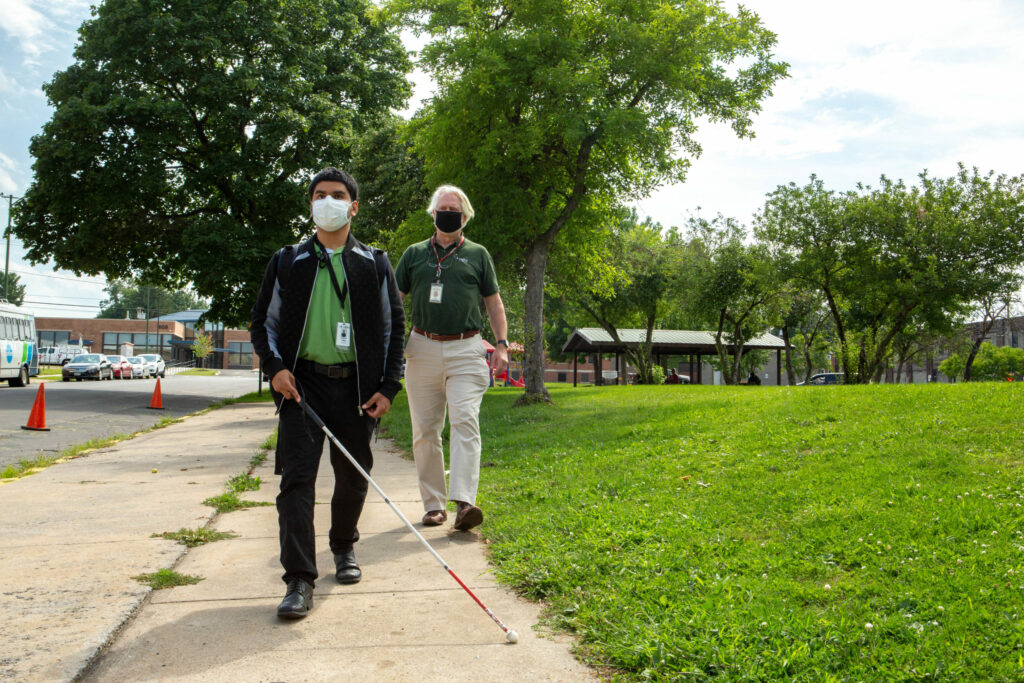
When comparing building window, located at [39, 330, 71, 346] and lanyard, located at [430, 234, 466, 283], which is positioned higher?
building window, located at [39, 330, 71, 346]

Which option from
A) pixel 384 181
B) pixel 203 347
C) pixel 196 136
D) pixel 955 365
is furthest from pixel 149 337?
pixel 955 365

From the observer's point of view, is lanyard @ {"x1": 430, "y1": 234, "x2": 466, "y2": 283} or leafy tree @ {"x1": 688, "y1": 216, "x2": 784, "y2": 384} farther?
leafy tree @ {"x1": 688, "y1": 216, "x2": 784, "y2": 384}

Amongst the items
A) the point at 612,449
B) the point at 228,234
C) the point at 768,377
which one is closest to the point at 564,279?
the point at 228,234

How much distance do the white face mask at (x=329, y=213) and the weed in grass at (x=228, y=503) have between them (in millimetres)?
3012

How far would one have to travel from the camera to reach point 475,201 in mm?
18531

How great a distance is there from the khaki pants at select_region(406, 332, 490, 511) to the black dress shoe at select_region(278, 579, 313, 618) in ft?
5.15

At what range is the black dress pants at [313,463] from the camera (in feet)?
11.9

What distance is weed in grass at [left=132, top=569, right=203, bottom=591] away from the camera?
12.9 feet

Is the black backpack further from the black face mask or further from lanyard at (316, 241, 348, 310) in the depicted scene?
the black face mask

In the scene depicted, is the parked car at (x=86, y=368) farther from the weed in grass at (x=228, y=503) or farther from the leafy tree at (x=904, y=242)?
the weed in grass at (x=228, y=503)

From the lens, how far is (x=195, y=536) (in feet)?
16.3

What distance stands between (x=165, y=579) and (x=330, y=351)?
144 cm

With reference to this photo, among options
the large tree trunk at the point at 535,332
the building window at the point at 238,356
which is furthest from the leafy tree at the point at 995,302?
the building window at the point at 238,356

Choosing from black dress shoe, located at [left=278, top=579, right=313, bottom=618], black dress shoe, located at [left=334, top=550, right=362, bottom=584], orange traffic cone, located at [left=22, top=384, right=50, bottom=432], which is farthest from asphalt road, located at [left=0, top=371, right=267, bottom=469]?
black dress shoe, located at [left=278, top=579, right=313, bottom=618]
